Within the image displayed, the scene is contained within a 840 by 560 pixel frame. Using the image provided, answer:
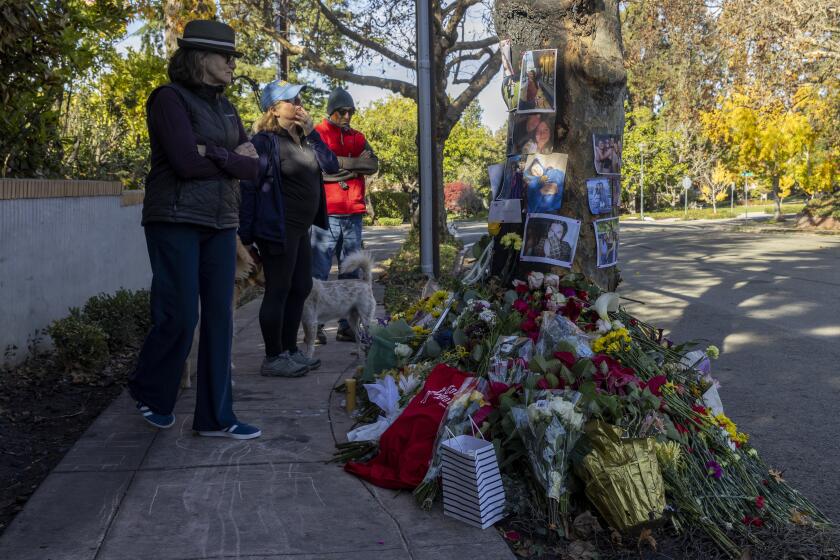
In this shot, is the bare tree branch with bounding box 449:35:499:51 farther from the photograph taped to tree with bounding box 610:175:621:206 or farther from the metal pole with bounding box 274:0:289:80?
the photograph taped to tree with bounding box 610:175:621:206

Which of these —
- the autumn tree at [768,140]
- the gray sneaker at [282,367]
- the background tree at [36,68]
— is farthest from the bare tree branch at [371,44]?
the autumn tree at [768,140]

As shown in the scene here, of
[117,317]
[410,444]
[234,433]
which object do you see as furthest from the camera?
[117,317]

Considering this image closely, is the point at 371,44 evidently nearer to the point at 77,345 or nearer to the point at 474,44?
the point at 474,44

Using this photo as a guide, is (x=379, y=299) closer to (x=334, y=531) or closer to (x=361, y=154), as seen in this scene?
(x=361, y=154)

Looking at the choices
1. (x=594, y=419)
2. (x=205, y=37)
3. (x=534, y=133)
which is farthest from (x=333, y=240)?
(x=594, y=419)

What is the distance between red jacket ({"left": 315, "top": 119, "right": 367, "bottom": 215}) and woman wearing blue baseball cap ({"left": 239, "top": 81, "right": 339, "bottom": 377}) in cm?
143

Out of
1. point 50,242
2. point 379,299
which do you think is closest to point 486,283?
point 50,242

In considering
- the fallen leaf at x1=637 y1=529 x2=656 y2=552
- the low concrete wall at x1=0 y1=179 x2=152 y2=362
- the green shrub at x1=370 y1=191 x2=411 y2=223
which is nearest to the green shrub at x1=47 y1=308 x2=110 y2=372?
the low concrete wall at x1=0 y1=179 x2=152 y2=362

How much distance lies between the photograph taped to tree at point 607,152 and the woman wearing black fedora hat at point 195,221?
2.14 metres

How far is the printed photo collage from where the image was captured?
17.6 ft

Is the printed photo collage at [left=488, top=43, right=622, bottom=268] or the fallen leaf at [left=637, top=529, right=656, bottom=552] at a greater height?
the printed photo collage at [left=488, top=43, right=622, bottom=268]

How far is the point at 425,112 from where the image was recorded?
933 cm

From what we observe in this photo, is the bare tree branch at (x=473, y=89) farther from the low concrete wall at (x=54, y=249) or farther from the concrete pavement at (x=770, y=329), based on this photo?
the low concrete wall at (x=54, y=249)

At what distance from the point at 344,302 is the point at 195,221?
2843 millimetres
